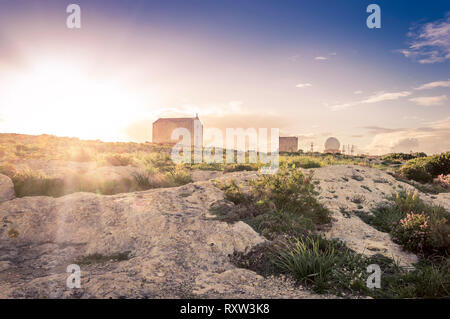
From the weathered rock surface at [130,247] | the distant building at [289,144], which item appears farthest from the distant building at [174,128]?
the weathered rock surface at [130,247]

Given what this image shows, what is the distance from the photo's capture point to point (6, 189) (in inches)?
331

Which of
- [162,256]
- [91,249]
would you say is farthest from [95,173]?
[162,256]

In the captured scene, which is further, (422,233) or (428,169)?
(428,169)

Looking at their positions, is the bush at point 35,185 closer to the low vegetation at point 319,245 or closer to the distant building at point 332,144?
the low vegetation at point 319,245

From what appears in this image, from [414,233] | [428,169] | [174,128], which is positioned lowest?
[414,233]

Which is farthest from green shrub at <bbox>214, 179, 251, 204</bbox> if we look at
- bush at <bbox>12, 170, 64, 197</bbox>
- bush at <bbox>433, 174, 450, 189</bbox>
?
bush at <bbox>433, 174, 450, 189</bbox>

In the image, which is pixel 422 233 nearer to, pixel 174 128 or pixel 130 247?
pixel 130 247

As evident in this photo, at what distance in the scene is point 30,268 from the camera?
5137 mm

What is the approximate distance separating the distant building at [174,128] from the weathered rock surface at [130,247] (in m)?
45.4

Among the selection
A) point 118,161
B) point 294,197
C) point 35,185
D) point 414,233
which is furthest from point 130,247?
point 118,161

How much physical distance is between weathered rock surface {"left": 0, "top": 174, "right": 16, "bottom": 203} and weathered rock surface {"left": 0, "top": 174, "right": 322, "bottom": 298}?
2.28 feet

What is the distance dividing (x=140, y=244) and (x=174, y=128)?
49037 mm

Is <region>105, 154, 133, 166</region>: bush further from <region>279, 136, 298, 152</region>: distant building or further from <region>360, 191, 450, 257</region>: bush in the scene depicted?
<region>279, 136, 298, 152</region>: distant building
